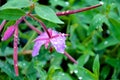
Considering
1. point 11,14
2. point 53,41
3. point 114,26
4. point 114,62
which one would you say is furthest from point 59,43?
point 114,62

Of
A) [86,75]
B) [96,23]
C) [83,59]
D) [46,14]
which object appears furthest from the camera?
[83,59]

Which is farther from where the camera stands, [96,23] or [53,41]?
[96,23]

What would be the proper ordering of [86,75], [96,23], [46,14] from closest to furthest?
[46,14], [86,75], [96,23]

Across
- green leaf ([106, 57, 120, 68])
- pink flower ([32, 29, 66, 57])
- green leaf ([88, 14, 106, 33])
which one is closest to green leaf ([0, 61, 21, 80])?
pink flower ([32, 29, 66, 57])

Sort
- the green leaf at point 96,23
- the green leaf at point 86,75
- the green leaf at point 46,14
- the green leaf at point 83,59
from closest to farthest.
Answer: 1. the green leaf at point 46,14
2. the green leaf at point 86,75
3. the green leaf at point 96,23
4. the green leaf at point 83,59

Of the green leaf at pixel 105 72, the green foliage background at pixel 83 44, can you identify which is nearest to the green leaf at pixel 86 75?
the green foliage background at pixel 83 44

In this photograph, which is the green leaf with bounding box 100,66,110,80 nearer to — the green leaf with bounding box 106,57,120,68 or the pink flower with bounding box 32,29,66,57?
the green leaf with bounding box 106,57,120,68

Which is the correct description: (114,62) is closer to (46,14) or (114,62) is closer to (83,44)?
(83,44)

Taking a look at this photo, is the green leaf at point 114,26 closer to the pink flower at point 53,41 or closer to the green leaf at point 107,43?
the green leaf at point 107,43
